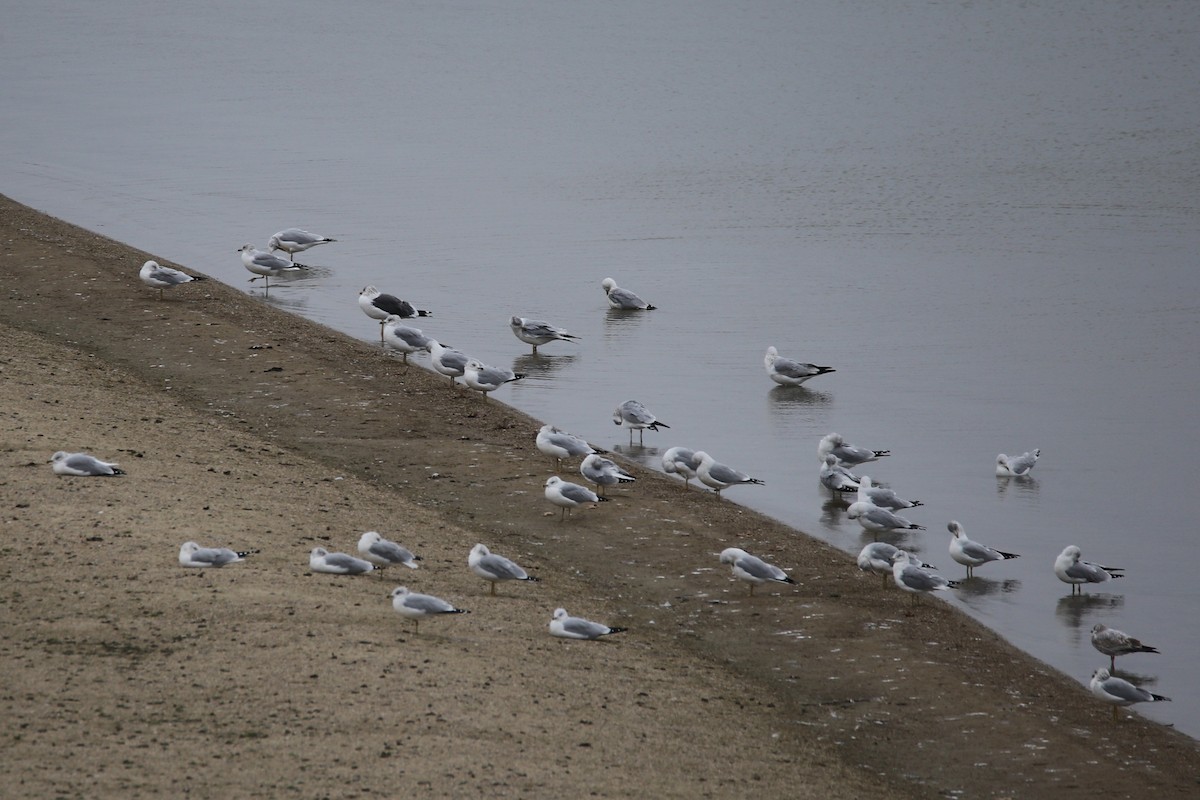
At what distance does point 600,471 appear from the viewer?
45.2ft

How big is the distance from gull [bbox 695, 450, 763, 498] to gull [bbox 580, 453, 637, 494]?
2.85ft

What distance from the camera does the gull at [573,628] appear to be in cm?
1027

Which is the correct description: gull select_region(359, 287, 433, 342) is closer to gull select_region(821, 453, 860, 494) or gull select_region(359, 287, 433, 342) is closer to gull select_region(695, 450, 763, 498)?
gull select_region(695, 450, 763, 498)

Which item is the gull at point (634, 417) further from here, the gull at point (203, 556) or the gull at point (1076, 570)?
the gull at point (203, 556)

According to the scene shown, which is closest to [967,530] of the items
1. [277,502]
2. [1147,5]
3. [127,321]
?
[277,502]

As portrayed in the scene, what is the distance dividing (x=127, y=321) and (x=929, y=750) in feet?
43.0

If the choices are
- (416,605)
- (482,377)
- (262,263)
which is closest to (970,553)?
(416,605)

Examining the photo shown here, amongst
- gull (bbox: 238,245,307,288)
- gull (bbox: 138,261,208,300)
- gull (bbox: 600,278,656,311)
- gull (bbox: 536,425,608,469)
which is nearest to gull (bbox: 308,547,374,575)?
gull (bbox: 536,425,608,469)

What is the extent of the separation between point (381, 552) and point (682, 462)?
432cm

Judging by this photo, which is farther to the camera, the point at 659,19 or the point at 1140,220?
the point at 659,19

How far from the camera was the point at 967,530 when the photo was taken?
1428 centimetres

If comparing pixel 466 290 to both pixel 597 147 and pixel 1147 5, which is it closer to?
pixel 597 147

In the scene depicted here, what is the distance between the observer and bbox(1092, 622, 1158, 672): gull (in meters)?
10.9

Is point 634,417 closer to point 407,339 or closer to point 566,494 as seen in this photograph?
point 566,494
